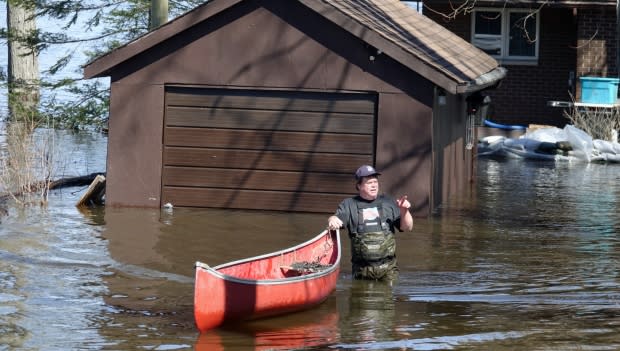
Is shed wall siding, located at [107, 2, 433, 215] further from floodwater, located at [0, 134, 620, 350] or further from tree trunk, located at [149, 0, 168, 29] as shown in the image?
tree trunk, located at [149, 0, 168, 29]

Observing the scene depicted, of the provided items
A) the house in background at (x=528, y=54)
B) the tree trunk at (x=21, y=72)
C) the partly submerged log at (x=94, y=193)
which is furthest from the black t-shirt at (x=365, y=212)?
the house in background at (x=528, y=54)

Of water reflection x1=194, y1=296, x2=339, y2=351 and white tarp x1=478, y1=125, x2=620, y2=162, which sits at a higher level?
white tarp x1=478, y1=125, x2=620, y2=162

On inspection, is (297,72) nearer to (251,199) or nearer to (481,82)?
(251,199)

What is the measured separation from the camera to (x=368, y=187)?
39.5ft

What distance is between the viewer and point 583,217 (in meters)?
18.2

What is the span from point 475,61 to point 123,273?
9.85 metres

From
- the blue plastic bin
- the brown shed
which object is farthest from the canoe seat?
the blue plastic bin

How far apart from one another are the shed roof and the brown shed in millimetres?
30

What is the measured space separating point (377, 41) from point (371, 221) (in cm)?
552

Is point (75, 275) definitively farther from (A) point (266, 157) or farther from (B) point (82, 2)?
(B) point (82, 2)

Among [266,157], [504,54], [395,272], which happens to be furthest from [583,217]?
[504,54]

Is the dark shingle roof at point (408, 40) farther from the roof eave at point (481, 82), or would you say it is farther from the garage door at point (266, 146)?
the garage door at point (266, 146)

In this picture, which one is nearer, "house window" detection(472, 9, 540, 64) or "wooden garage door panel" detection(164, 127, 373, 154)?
"wooden garage door panel" detection(164, 127, 373, 154)

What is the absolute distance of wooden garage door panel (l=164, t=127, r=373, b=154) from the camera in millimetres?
17875
